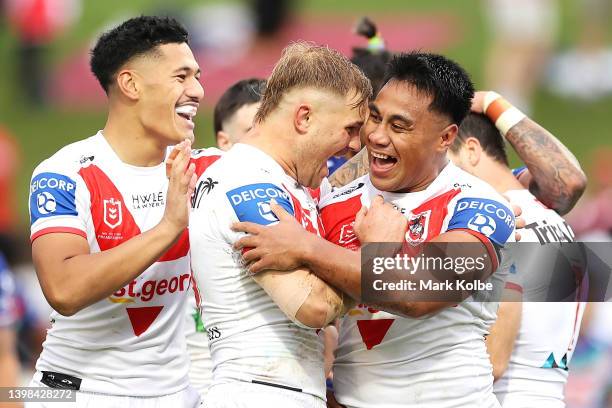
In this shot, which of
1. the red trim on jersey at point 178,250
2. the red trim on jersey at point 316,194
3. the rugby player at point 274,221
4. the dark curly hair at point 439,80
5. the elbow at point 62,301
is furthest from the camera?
the red trim on jersey at point 178,250

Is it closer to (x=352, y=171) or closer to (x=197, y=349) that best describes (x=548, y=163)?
(x=352, y=171)

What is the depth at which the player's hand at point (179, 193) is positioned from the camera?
531 centimetres

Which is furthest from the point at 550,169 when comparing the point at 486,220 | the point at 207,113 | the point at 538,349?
the point at 207,113

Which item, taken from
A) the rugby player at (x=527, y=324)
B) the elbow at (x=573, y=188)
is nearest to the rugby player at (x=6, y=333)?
the rugby player at (x=527, y=324)

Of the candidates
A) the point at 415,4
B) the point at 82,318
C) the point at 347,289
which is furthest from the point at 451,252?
the point at 415,4

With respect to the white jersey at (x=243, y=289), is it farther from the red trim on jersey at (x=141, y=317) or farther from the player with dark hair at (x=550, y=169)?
the player with dark hair at (x=550, y=169)

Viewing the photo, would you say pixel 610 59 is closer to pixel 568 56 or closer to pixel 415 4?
Result: pixel 568 56

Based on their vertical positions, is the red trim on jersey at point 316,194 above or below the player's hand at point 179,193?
below

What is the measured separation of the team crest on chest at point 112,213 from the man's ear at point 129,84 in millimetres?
613

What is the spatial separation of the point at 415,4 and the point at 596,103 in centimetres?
580

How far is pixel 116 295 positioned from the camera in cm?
583

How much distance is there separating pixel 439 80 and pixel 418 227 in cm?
73

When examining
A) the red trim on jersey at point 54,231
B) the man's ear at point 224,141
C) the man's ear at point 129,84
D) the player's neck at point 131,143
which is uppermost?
the man's ear at point 129,84

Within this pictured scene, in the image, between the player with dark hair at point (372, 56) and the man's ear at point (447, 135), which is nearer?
the man's ear at point (447, 135)
